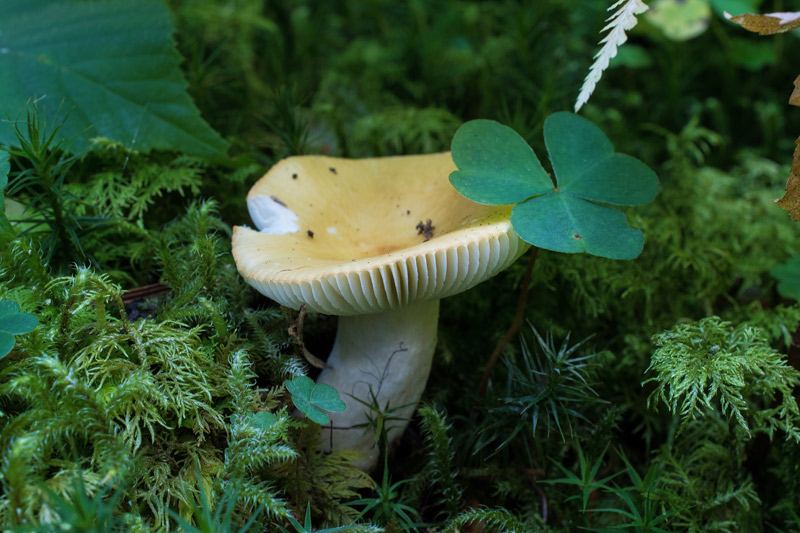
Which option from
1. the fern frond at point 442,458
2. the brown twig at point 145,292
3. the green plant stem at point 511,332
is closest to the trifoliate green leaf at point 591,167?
the green plant stem at point 511,332

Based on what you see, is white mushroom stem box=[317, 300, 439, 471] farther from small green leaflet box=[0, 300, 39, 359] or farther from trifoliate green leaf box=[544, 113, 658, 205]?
small green leaflet box=[0, 300, 39, 359]

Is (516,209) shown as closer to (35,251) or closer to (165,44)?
(35,251)

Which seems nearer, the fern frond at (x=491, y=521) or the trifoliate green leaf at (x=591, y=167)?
the fern frond at (x=491, y=521)

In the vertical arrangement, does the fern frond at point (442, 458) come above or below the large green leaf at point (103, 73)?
below

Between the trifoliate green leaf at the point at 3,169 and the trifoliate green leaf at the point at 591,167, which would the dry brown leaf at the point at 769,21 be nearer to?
the trifoliate green leaf at the point at 591,167

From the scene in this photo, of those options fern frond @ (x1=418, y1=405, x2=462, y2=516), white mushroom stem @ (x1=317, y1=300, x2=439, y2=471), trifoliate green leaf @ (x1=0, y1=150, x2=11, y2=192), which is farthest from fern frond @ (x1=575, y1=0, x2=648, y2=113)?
trifoliate green leaf @ (x1=0, y1=150, x2=11, y2=192)

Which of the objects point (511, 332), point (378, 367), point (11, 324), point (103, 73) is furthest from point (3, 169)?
point (511, 332)

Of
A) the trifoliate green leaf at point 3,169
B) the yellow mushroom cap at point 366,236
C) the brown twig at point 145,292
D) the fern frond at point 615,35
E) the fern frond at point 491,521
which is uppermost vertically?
the fern frond at point 615,35

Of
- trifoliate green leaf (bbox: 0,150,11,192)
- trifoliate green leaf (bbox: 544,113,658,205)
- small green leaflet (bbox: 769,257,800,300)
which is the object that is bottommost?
small green leaflet (bbox: 769,257,800,300)
